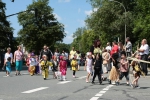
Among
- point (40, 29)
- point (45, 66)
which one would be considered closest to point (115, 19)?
point (40, 29)

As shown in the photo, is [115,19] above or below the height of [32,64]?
above

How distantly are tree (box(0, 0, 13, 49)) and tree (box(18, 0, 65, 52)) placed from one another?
21001 mm

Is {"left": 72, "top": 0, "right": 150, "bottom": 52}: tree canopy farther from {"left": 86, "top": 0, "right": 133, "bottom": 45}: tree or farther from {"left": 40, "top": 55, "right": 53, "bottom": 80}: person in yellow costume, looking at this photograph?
{"left": 40, "top": 55, "right": 53, "bottom": 80}: person in yellow costume

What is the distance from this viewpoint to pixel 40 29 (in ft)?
270

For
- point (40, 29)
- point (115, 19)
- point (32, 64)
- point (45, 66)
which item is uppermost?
point (40, 29)

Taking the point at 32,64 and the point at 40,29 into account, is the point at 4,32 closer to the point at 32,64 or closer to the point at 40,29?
the point at 40,29

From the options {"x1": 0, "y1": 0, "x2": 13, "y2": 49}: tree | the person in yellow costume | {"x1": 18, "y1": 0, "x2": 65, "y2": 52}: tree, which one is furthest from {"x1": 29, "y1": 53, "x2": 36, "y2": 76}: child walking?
{"x1": 18, "y1": 0, "x2": 65, "y2": 52}: tree

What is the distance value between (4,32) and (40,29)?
2747cm

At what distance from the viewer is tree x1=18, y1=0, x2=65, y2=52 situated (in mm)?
80750

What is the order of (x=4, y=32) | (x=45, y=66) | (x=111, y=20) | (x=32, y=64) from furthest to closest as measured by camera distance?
(x=111, y=20)
(x=4, y=32)
(x=32, y=64)
(x=45, y=66)

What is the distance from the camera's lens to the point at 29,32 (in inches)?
3196

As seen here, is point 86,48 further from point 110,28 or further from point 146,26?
point 146,26

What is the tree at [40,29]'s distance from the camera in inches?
3179

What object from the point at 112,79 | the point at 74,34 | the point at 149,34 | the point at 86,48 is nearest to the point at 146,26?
the point at 149,34
